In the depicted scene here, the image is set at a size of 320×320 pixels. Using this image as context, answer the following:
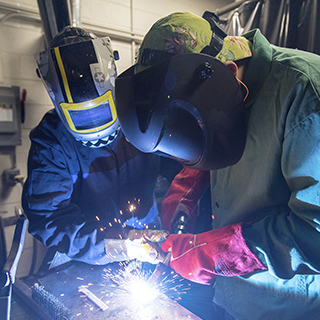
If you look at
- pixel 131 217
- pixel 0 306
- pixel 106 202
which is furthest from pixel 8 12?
pixel 0 306

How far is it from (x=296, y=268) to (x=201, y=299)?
739 mm

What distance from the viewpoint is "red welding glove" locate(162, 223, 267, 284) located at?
0.81 m

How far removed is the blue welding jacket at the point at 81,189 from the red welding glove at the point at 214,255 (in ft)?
1.65

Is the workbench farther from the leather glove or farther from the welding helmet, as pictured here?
the welding helmet

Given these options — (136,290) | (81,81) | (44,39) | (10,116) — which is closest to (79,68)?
(81,81)

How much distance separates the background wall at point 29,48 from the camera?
2.27m

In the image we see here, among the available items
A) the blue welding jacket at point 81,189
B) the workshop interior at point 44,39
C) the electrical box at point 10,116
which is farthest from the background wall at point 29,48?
the blue welding jacket at point 81,189

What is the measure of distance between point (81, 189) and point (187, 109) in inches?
45.0

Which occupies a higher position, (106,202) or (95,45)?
(95,45)

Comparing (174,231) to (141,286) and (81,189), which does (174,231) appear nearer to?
(141,286)

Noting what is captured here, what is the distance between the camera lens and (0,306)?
961 millimetres

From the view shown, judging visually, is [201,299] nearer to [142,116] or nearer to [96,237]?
[96,237]

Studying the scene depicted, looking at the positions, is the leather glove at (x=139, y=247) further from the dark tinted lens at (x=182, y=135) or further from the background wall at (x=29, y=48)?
the background wall at (x=29, y=48)

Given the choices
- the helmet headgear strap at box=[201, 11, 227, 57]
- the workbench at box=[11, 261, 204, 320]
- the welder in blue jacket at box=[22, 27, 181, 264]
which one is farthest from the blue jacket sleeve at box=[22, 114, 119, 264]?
the helmet headgear strap at box=[201, 11, 227, 57]
